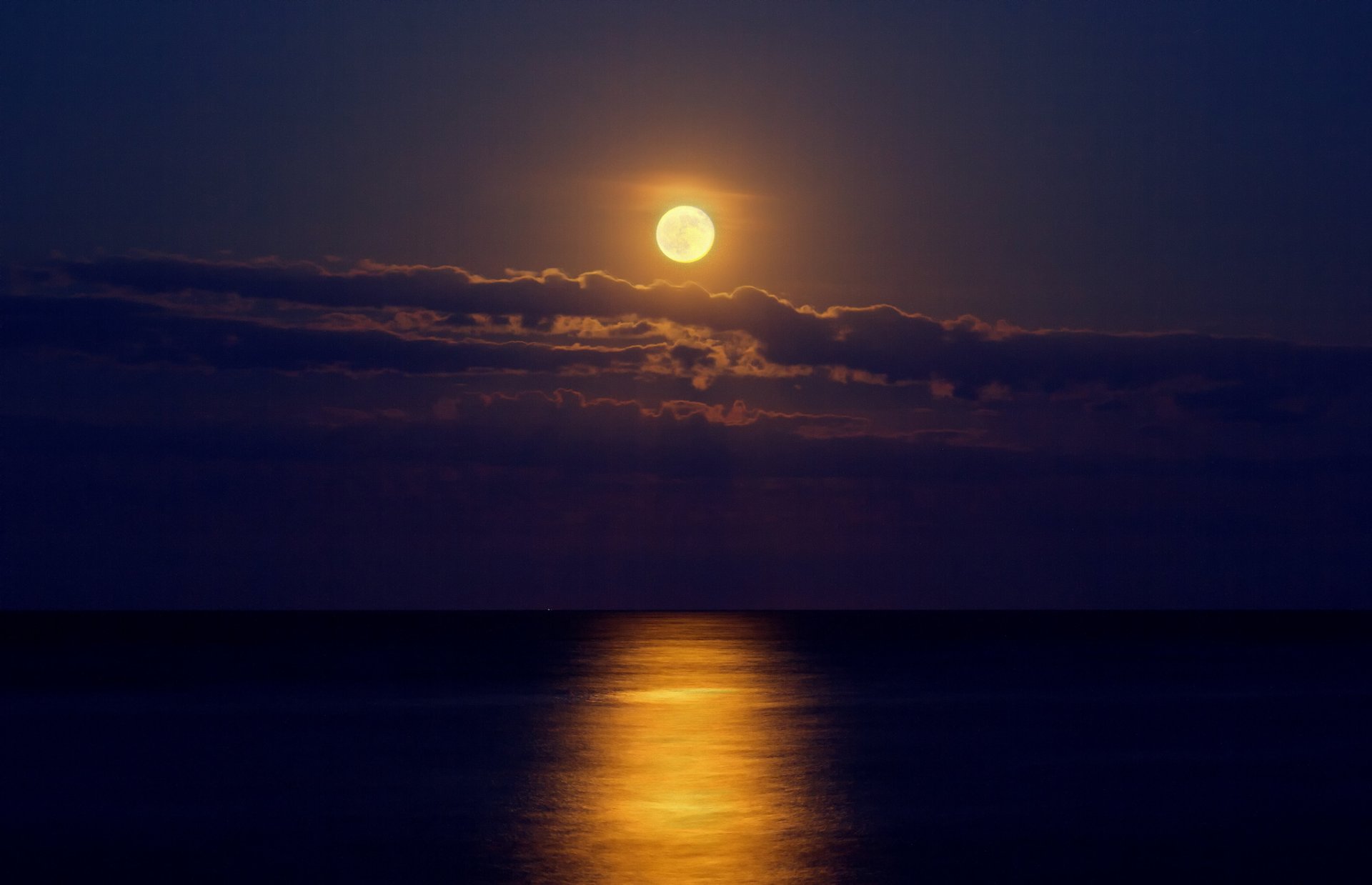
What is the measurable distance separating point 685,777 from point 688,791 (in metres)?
1.65

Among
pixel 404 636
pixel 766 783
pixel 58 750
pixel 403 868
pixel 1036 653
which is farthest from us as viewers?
pixel 404 636

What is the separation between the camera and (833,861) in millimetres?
15930

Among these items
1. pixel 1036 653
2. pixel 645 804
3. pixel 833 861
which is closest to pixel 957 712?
pixel 645 804

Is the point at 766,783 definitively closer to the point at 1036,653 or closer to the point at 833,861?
the point at 833,861

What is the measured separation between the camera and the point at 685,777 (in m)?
22.6

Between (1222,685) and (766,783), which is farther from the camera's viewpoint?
(1222,685)

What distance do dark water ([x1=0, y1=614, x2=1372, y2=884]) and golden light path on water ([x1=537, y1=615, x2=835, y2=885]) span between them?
8cm

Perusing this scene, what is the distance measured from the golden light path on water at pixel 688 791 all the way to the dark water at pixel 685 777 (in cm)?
8

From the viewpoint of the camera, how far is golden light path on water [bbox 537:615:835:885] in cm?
1573

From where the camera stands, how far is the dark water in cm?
1614

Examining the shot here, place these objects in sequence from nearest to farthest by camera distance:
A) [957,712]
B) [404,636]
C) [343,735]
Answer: [343,735] → [957,712] → [404,636]

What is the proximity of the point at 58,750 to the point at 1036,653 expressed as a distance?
5393cm

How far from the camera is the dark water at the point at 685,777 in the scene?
635 inches

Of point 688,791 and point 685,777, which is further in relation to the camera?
point 685,777
